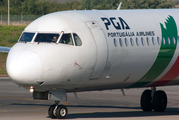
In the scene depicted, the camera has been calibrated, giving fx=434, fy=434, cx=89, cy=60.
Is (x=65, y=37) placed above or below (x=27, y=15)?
below

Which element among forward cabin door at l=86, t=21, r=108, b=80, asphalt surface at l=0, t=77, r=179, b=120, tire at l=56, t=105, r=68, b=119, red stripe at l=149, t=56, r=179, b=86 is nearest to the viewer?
forward cabin door at l=86, t=21, r=108, b=80

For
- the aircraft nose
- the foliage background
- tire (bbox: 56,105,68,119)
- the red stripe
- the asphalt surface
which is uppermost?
the foliage background

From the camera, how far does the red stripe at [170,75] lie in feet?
70.7

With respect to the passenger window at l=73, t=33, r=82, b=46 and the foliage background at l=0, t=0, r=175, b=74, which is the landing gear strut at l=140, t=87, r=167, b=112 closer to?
the passenger window at l=73, t=33, r=82, b=46

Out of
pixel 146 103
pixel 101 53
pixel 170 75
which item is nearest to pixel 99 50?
pixel 101 53

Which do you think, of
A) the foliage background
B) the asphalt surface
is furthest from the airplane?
the foliage background

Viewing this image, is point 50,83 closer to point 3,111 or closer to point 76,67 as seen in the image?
point 76,67

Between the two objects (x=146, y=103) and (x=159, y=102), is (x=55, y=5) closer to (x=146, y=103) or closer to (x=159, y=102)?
(x=146, y=103)

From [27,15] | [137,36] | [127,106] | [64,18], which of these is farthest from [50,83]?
[27,15]

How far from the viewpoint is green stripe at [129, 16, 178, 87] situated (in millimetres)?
20828

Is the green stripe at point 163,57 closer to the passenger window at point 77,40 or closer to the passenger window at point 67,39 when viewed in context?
the passenger window at point 77,40

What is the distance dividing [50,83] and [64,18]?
3.08 m

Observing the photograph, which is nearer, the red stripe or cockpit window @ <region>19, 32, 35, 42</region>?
cockpit window @ <region>19, 32, 35, 42</region>

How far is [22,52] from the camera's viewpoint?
1794cm
